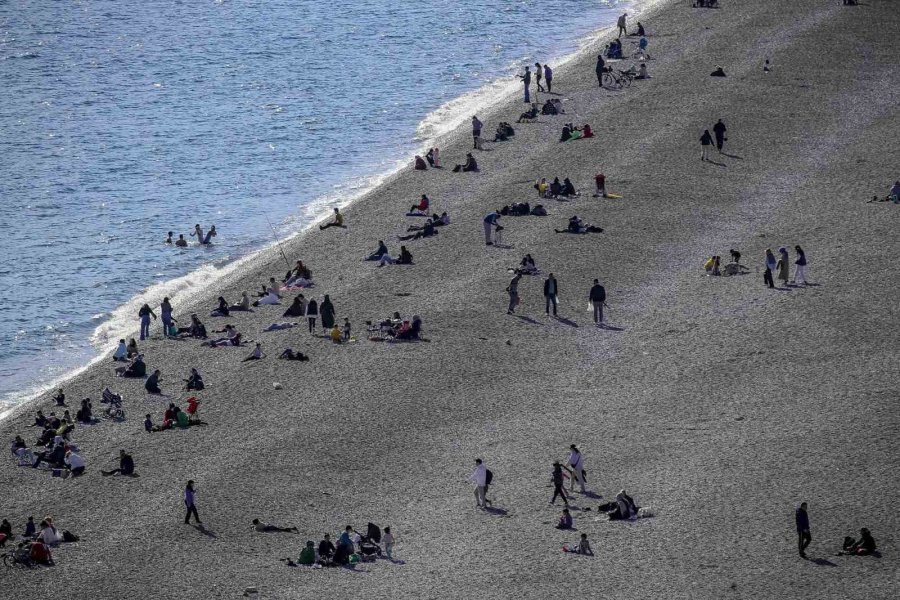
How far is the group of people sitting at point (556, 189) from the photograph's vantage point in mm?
56344

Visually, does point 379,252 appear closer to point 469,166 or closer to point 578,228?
point 578,228

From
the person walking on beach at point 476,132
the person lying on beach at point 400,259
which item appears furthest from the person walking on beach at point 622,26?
the person lying on beach at point 400,259

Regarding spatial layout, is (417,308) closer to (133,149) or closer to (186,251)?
(186,251)

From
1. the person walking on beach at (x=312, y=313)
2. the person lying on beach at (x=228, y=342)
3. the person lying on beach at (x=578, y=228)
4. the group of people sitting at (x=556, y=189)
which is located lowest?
the person lying on beach at (x=228, y=342)

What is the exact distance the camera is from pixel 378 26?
100 m

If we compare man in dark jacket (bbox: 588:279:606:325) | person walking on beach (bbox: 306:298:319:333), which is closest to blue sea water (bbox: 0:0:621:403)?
person walking on beach (bbox: 306:298:319:333)

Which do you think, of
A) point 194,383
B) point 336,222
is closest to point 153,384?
point 194,383

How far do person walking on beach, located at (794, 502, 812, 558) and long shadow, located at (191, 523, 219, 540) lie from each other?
43.5ft

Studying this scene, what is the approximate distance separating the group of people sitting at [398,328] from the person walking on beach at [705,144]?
1747cm

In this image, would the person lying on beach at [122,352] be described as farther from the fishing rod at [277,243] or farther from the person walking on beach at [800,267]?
the person walking on beach at [800,267]

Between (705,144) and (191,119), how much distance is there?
32.3 m

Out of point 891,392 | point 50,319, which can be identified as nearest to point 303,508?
point 891,392

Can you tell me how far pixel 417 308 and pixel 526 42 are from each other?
1714 inches

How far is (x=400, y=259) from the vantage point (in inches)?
2063
